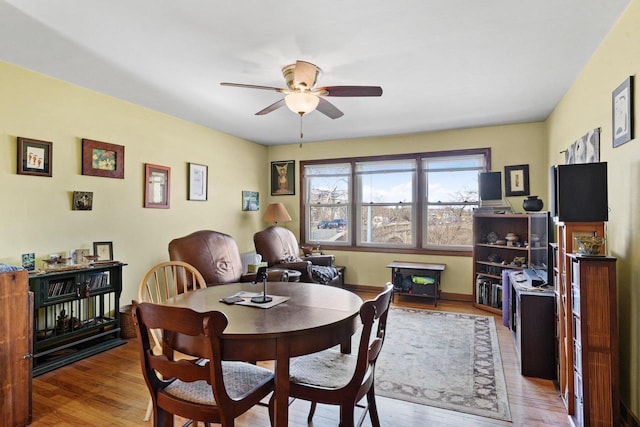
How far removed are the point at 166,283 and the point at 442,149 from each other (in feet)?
13.9

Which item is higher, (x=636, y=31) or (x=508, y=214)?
(x=636, y=31)

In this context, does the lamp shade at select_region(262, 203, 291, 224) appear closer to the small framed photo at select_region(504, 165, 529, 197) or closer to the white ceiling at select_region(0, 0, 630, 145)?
Answer: the white ceiling at select_region(0, 0, 630, 145)

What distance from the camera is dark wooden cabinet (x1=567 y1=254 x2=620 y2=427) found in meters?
1.83

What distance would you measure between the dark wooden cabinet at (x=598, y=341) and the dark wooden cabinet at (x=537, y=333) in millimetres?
766

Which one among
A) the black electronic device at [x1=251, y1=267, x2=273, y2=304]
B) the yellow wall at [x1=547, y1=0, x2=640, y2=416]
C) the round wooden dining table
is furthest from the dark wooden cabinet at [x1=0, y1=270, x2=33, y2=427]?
the yellow wall at [x1=547, y1=0, x2=640, y2=416]

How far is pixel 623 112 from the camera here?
209 centimetres

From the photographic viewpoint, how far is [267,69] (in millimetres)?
2826

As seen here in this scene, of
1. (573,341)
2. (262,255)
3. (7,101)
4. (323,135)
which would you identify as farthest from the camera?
(323,135)

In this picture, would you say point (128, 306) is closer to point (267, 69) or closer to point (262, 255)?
point (262, 255)

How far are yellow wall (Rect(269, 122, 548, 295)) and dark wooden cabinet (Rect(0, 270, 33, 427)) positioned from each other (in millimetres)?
4232

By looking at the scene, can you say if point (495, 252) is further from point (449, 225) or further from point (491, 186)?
point (491, 186)

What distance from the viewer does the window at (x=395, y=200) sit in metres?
5.02

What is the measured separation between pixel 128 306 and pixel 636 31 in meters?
4.72

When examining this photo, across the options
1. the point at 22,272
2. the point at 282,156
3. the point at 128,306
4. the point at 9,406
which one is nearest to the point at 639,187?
the point at 22,272
